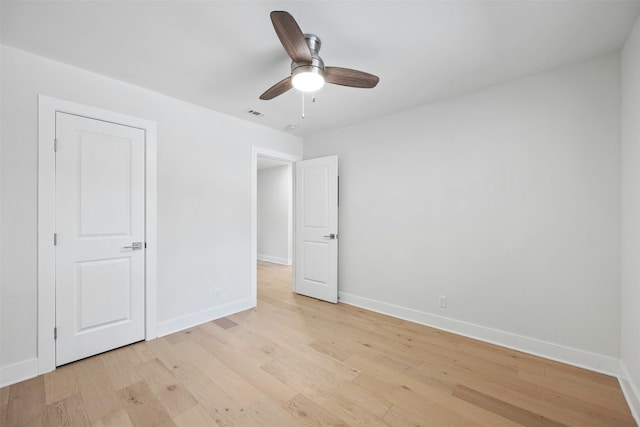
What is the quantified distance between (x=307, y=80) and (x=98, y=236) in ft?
7.64

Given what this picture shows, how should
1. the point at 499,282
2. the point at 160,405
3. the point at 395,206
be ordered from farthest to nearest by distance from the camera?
the point at 395,206 < the point at 499,282 < the point at 160,405

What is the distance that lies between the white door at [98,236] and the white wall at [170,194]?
6.5 inches

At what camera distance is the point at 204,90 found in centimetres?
274

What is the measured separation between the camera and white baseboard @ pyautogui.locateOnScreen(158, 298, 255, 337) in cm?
286

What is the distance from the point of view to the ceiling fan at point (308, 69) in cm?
157

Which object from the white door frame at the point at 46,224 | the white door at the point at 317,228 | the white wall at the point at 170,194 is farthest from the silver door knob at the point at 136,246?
the white door at the point at 317,228

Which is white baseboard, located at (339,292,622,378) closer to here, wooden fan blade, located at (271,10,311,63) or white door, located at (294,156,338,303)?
white door, located at (294,156,338,303)

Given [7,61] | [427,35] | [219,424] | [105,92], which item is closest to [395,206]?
[427,35]

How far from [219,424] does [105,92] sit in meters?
2.90

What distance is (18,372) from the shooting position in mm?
2043

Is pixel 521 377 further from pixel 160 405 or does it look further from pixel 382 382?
pixel 160 405

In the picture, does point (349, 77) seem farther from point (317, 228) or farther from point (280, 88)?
point (317, 228)

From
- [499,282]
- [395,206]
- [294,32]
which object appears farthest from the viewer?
[395,206]

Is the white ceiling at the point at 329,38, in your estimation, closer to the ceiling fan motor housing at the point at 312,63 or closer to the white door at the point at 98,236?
the ceiling fan motor housing at the point at 312,63
